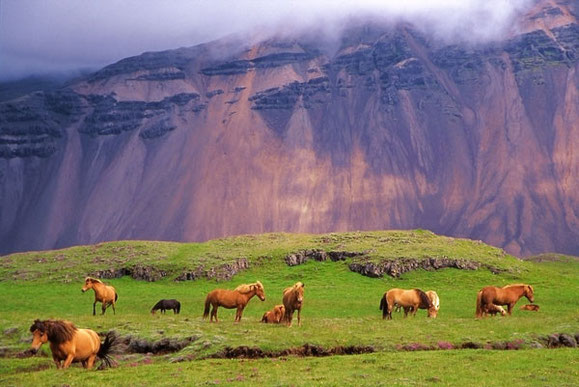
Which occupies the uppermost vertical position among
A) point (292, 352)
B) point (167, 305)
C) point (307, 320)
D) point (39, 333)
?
point (39, 333)

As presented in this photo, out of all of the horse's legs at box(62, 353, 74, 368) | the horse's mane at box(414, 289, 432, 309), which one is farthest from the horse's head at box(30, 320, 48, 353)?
the horse's mane at box(414, 289, 432, 309)

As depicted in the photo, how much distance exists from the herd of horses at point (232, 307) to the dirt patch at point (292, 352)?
5.36 metres

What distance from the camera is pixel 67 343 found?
30062 millimetres

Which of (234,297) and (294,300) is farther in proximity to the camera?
(234,297)

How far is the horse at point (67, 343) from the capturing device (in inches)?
1169

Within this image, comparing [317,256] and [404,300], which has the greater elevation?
[317,256]

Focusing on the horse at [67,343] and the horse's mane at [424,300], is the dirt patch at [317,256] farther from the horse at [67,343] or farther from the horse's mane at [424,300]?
the horse at [67,343]

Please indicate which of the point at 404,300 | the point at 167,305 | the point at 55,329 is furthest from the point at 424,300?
the point at 55,329

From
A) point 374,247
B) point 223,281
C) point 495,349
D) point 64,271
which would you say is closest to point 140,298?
point 223,281

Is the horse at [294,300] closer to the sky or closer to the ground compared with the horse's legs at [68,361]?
closer to the sky

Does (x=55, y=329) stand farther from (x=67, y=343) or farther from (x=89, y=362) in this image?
(x=89, y=362)

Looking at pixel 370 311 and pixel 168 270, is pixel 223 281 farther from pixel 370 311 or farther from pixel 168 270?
pixel 370 311

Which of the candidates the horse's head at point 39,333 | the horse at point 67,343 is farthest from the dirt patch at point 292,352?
the horse's head at point 39,333

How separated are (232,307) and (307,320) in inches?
192
